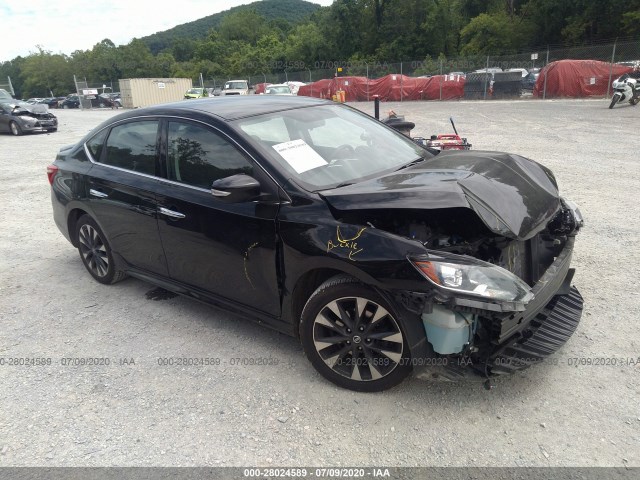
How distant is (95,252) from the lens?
4668mm

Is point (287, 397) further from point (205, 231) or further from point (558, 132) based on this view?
point (558, 132)

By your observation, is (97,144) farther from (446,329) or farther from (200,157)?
(446,329)

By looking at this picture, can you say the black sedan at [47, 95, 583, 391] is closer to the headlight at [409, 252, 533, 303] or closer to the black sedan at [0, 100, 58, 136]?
the headlight at [409, 252, 533, 303]

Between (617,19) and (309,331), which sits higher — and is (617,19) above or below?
above

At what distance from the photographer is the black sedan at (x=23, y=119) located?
61.9 feet

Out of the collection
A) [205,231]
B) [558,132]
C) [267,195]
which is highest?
[267,195]

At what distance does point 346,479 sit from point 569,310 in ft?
6.20

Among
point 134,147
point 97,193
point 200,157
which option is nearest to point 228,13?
point 97,193

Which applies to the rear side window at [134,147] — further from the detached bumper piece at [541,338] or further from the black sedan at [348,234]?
the detached bumper piece at [541,338]

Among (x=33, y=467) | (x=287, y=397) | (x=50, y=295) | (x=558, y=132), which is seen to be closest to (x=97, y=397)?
(x=33, y=467)

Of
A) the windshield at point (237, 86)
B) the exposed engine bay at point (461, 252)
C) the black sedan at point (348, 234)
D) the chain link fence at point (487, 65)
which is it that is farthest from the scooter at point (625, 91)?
the windshield at point (237, 86)

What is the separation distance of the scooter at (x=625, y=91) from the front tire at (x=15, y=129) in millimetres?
22170

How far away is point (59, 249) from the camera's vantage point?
5902 millimetres

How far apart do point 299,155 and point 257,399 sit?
1.60 m
